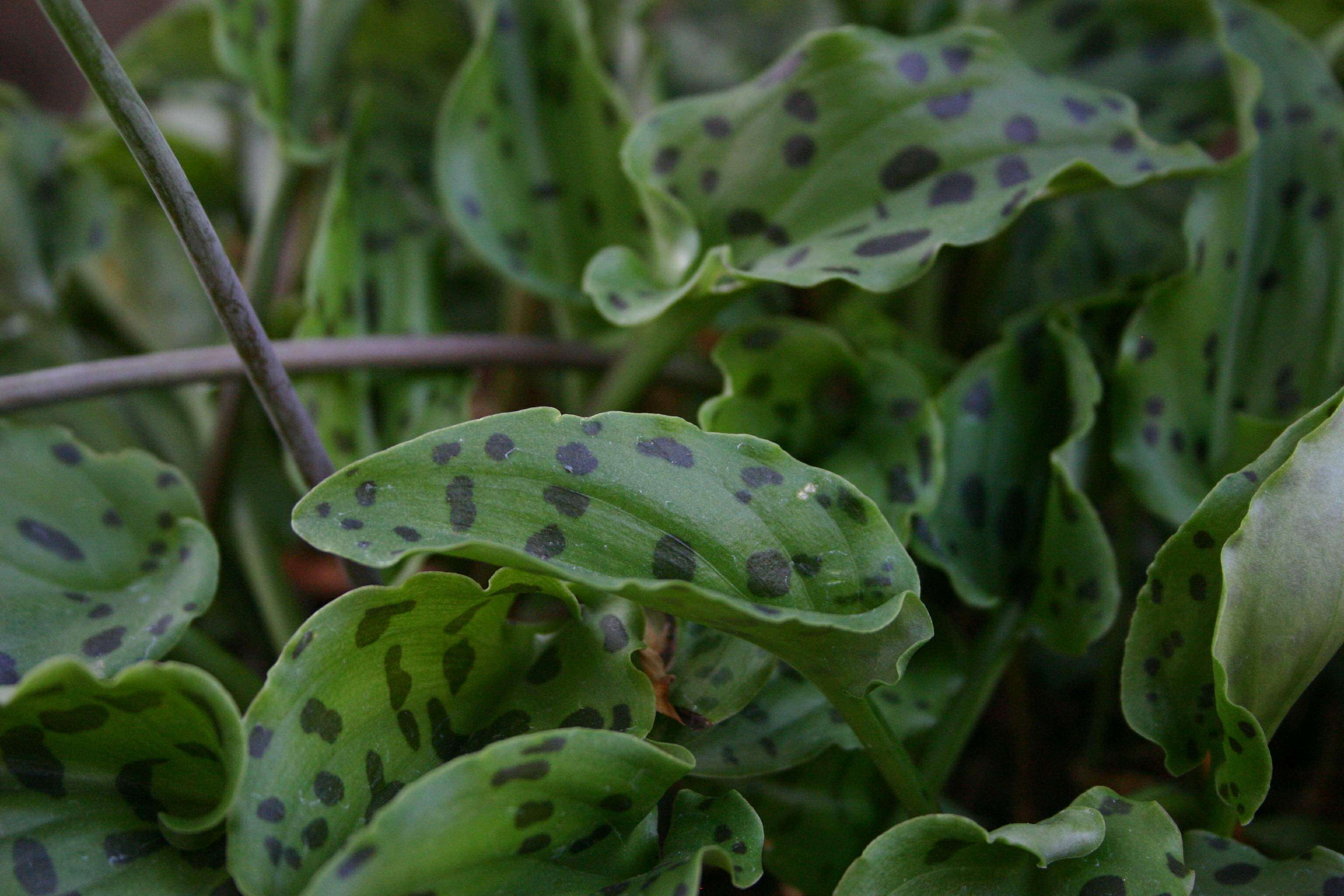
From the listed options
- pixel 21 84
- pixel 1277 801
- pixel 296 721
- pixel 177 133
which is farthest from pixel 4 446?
pixel 21 84

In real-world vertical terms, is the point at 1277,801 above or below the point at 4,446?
below

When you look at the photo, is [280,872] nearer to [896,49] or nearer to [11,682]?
[11,682]

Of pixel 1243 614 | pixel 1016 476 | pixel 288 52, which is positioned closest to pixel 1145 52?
pixel 1016 476

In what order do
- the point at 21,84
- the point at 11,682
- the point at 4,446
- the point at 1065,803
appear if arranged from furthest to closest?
the point at 21,84
the point at 1065,803
the point at 4,446
the point at 11,682

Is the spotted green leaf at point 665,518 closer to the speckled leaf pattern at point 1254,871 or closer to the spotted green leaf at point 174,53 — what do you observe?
the speckled leaf pattern at point 1254,871

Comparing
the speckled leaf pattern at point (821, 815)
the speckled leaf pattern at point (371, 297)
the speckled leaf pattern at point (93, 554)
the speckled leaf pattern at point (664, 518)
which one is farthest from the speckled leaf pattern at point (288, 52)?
the speckled leaf pattern at point (821, 815)
